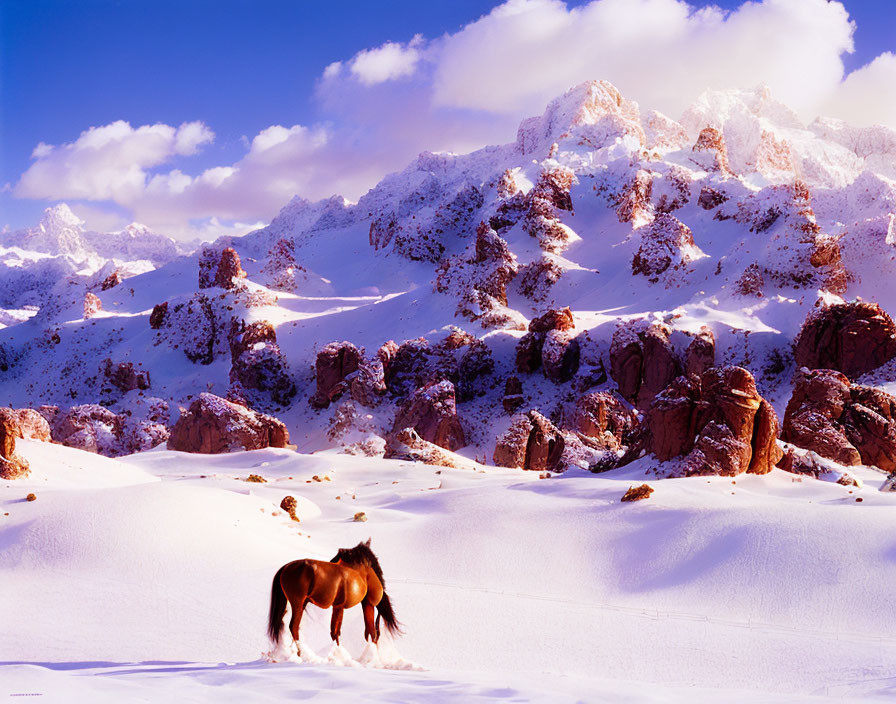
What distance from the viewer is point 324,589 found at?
6.58 metres

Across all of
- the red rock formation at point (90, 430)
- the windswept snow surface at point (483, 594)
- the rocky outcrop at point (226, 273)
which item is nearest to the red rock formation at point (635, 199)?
the rocky outcrop at point (226, 273)

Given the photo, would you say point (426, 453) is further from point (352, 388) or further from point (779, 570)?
point (779, 570)

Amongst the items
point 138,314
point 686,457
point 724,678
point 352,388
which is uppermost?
point 138,314

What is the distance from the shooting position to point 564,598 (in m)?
11.4

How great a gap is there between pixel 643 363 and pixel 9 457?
27.4 metres

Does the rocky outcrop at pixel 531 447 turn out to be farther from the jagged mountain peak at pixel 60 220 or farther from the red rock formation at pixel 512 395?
the jagged mountain peak at pixel 60 220

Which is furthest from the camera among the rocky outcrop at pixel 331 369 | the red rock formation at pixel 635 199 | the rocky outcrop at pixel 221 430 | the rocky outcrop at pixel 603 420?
the red rock formation at pixel 635 199

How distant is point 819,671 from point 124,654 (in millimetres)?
7121

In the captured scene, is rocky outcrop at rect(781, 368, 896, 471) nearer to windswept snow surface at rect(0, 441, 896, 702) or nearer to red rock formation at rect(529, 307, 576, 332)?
windswept snow surface at rect(0, 441, 896, 702)

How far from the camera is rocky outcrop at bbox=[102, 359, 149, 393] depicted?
1774 inches

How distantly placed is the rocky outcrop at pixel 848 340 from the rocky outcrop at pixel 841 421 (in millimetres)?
8498

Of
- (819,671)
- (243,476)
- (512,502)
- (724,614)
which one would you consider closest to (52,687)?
(819,671)

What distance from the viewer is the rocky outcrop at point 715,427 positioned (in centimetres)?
1888

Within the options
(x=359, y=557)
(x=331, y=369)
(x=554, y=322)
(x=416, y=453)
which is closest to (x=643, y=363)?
(x=554, y=322)
